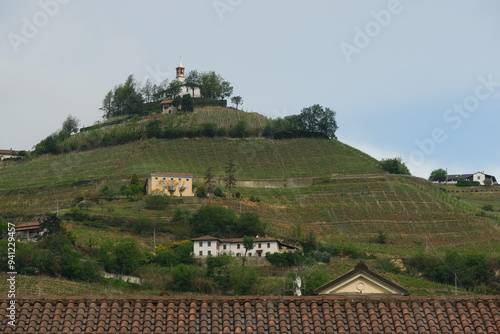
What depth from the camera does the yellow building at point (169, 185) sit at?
300ft

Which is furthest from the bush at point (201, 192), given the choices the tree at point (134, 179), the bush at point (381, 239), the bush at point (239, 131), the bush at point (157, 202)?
the bush at point (239, 131)

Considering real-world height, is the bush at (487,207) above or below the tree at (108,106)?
below

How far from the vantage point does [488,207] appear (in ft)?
344

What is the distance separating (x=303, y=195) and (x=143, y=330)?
284 ft

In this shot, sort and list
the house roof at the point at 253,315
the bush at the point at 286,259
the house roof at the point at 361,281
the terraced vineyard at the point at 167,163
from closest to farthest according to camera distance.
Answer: the house roof at the point at 253,315 → the house roof at the point at 361,281 → the bush at the point at 286,259 → the terraced vineyard at the point at 167,163

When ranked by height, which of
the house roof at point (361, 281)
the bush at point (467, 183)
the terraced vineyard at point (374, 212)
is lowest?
the house roof at point (361, 281)

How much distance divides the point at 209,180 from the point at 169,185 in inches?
208

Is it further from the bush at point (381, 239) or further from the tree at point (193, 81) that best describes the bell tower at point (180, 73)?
the bush at point (381, 239)

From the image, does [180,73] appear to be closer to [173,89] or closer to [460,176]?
[173,89]

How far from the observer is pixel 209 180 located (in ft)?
309

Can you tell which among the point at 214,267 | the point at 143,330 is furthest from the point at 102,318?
A: the point at 214,267

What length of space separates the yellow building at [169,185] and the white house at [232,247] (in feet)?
61.3

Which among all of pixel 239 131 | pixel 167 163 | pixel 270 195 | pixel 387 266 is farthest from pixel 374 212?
pixel 239 131

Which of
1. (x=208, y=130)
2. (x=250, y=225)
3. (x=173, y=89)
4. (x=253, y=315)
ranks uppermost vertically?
(x=173, y=89)
